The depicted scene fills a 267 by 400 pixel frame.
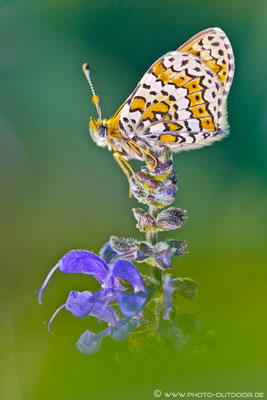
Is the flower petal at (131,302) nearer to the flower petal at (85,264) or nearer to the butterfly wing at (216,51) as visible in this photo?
the flower petal at (85,264)

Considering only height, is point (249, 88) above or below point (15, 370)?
above

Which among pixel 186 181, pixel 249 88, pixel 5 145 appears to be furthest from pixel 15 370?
pixel 249 88

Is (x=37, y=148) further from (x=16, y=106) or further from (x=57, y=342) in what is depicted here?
(x=57, y=342)

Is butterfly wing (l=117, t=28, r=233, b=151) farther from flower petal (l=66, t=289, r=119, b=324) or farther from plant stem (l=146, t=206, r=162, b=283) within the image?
flower petal (l=66, t=289, r=119, b=324)

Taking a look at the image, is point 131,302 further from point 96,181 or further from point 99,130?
point 96,181

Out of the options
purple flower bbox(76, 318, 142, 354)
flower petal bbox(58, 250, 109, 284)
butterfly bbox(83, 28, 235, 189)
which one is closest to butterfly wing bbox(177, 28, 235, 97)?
butterfly bbox(83, 28, 235, 189)

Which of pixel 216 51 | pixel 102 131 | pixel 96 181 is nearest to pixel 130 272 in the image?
pixel 102 131
